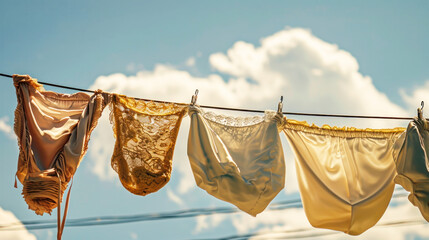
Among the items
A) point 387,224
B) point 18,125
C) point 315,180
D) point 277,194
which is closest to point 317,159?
point 315,180

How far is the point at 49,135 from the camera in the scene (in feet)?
16.3

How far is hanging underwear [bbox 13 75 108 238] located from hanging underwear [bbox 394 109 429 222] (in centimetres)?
268

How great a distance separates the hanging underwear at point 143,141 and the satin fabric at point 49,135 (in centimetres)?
23

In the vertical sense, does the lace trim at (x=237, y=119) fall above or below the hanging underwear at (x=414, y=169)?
above

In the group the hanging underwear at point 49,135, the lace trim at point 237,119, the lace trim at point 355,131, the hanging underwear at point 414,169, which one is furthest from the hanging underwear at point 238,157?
the hanging underwear at point 414,169

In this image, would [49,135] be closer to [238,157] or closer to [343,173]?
[238,157]

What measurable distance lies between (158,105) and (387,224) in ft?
8.50

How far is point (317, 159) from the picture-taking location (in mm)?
5398

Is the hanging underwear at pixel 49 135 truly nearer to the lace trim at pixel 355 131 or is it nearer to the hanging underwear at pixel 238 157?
the hanging underwear at pixel 238 157

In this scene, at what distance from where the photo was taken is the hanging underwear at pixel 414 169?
5.08 meters

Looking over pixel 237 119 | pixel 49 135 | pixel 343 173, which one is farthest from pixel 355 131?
pixel 49 135

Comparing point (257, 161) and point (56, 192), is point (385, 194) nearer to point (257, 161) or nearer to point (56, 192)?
point (257, 161)

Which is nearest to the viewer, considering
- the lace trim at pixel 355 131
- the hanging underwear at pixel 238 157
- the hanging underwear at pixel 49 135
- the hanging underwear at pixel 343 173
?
the hanging underwear at pixel 49 135

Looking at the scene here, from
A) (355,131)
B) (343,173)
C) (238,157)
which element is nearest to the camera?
(238,157)
